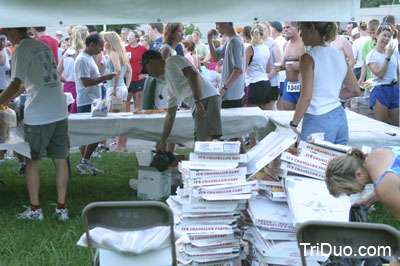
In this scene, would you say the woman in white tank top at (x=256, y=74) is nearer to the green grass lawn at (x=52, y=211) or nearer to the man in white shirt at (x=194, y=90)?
the green grass lawn at (x=52, y=211)

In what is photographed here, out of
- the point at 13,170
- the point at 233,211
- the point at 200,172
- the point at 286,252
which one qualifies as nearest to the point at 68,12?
the point at 200,172

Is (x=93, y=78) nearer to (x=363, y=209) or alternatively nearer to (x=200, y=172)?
(x=200, y=172)

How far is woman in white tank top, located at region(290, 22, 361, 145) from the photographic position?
4082mm

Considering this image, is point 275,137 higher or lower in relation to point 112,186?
higher

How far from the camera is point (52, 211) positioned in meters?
5.38

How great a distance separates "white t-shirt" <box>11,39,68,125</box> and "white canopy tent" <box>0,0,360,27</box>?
0.55 metres

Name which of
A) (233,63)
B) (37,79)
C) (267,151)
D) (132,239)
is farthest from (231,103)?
(132,239)

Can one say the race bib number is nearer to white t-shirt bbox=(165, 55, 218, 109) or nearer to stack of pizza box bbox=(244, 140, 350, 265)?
white t-shirt bbox=(165, 55, 218, 109)

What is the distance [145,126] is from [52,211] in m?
1.42

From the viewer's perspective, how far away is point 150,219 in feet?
8.77

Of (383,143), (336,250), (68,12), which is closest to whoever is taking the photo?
(336,250)

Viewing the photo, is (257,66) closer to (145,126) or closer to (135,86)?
(145,126)

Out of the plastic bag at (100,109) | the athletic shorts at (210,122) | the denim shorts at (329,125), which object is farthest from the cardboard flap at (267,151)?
the plastic bag at (100,109)

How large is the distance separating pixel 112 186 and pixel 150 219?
389cm
